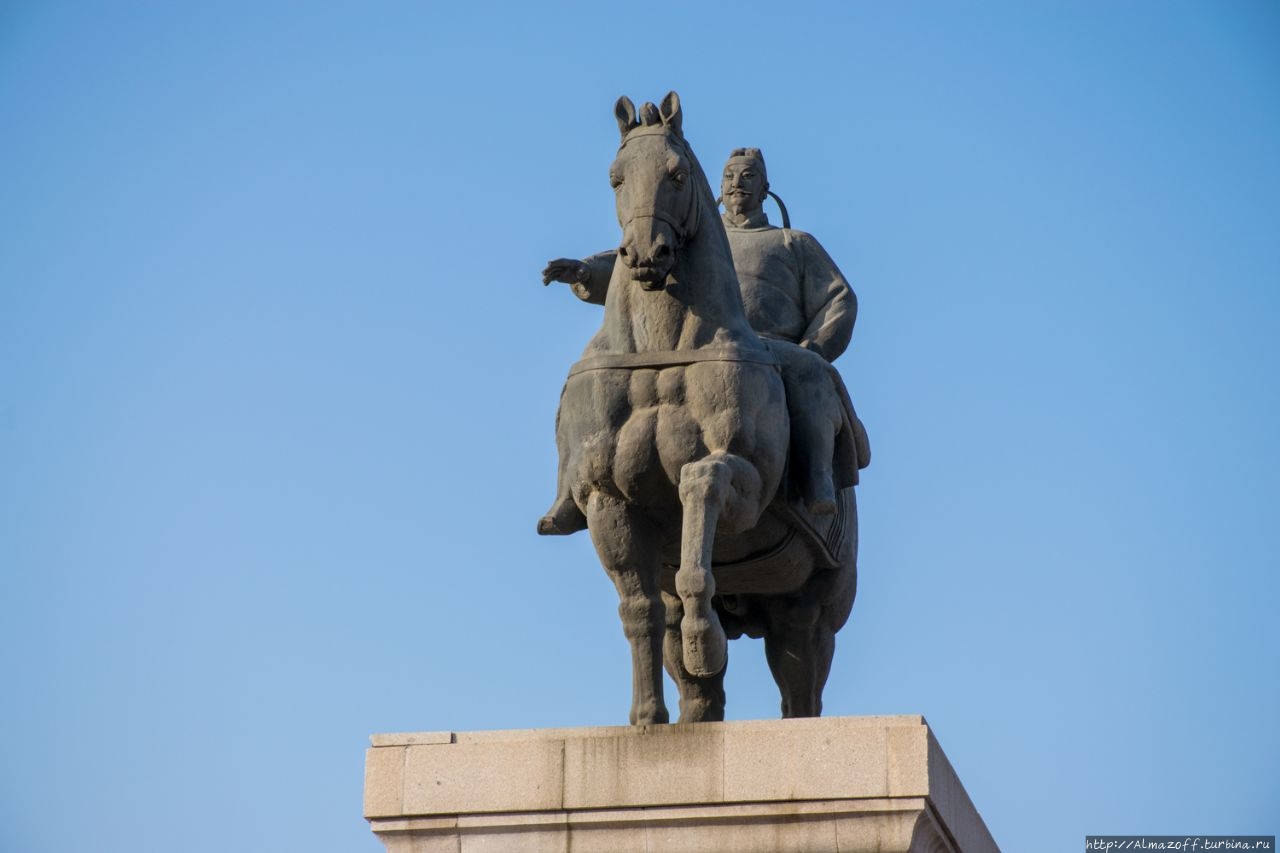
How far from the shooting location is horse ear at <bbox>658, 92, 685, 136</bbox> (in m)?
12.2

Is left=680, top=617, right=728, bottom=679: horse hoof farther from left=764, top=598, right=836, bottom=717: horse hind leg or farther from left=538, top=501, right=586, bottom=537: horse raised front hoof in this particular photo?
left=764, top=598, right=836, bottom=717: horse hind leg

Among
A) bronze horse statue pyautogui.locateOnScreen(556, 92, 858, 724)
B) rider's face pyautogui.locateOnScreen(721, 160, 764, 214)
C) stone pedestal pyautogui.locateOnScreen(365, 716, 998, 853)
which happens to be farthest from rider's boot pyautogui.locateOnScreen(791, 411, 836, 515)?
rider's face pyautogui.locateOnScreen(721, 160, 764, 214)

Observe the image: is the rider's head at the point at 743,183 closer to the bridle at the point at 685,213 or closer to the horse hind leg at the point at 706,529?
the bridle at the point at 685,213

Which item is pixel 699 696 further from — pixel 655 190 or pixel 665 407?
pixel 655 190

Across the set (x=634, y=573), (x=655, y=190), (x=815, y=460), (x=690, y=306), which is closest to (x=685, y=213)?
(x=655, y=190)

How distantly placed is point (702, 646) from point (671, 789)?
2.27ft

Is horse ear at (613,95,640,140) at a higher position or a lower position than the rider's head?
lower

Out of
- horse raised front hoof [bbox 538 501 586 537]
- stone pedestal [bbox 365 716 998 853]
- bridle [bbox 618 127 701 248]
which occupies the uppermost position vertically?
bridle [bbox 618 127 701 248]

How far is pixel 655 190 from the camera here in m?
11.8

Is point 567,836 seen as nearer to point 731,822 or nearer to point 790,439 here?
point 731,822

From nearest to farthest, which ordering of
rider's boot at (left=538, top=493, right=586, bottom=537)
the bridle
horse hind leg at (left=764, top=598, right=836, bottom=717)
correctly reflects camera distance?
the bridle → rider's boot at (left=538, top=493, right=586, bottom=537) → horse hind leg at (left=764, top=598, right=836, bottom=717)

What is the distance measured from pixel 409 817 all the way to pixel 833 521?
10.5 ft

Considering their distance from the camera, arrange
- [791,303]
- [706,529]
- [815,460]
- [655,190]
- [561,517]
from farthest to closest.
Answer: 1. [791,303]
2. [815,460]
3. [561,517]
4. [655,190]
5. [706,529]

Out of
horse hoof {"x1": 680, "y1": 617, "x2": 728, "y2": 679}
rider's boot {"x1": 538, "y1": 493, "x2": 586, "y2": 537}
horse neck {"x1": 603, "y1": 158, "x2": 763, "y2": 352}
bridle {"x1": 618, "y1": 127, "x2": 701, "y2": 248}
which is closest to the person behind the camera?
horse hoof {"x1": 680, "y1": 617, "x2": 728, "y2": 679}
